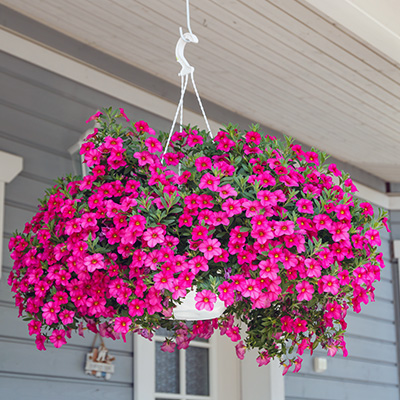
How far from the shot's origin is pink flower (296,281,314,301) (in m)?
1.61

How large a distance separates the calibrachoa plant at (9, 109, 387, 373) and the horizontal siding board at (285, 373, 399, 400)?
8.49ft

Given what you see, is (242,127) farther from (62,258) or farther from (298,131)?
(62,258)

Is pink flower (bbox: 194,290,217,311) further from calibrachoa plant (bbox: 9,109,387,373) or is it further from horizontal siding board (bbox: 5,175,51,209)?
horizontal siding board (bbox: 5,175,51,209)

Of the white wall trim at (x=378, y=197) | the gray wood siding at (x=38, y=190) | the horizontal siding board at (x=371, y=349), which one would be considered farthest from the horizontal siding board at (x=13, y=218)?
the white wall trim at (x=378, y=197)

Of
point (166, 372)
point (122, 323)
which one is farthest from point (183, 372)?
point (122, 323)

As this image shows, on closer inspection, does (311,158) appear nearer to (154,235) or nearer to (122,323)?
(154,235)

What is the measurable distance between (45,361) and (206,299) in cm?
169

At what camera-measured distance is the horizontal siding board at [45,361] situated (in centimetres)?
291

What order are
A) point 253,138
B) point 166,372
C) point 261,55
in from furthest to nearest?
point 166,372
point 261,55
point 253,138

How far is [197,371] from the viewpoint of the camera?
12.9ft

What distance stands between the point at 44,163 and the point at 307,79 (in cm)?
140

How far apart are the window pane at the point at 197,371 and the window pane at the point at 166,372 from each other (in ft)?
0.37

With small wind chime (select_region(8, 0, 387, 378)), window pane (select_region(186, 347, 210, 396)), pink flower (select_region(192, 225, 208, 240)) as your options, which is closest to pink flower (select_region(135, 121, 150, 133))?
small wind chime (select_region(8, 0, 387, 378))

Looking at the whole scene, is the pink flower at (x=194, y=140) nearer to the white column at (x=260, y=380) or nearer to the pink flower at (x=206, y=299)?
the pink flower at (x=206, y=299)
